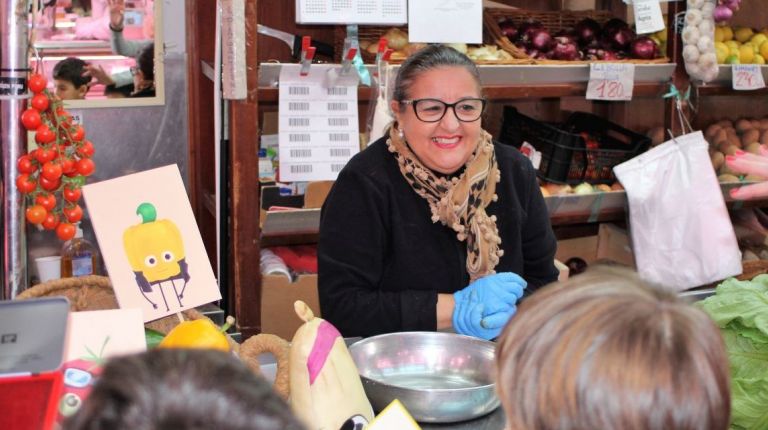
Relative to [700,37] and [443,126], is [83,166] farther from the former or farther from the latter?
[700,37]

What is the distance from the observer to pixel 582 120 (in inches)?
173

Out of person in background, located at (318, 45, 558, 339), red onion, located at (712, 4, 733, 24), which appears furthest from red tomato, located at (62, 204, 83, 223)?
red onion, located at (712, 4, 733, 24)

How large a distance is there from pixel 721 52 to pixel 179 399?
4.16 metres

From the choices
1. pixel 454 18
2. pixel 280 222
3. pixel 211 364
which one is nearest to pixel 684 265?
pixel 454 18

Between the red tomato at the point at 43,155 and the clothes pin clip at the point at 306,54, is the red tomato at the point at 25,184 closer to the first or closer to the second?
the red tomato at the point at 43,155

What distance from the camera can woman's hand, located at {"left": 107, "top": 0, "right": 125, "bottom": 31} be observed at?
3707 mm

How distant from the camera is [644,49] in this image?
4.01m

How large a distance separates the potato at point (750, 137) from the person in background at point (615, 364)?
3.91m

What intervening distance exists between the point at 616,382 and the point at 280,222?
265 cm

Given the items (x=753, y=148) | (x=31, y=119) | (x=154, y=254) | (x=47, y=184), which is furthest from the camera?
(x=753, y=148)

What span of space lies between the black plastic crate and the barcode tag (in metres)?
0.99

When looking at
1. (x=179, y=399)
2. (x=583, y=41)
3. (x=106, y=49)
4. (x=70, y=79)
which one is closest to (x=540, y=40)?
(x=583, y=41)

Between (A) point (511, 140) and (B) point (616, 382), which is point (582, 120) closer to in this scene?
(A) point (511, 140)

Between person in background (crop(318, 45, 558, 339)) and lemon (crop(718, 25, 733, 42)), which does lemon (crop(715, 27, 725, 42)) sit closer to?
lemon (crop(718, 25, 733, 42))
